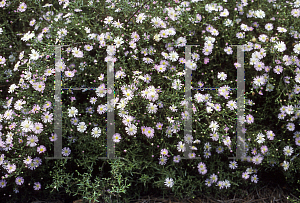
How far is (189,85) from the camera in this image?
2150 mm

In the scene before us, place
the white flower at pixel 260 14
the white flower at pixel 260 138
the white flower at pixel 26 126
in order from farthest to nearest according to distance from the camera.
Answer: the white flower at pixel 260 14
the white flower at pixel 260 138
the white flower at pixel 26 126

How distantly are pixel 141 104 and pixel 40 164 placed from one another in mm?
922

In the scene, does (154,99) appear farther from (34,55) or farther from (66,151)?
(34,55)

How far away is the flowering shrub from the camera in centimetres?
203

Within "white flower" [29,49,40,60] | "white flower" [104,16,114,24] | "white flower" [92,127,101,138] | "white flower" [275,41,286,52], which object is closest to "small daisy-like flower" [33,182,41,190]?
"white flower" [92,127,101,138]

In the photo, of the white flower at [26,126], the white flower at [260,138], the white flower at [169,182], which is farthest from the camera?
the white flower at [260,138]

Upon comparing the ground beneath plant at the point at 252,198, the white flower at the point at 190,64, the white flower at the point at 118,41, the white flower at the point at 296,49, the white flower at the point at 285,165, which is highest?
the white flower at the point at 118,41

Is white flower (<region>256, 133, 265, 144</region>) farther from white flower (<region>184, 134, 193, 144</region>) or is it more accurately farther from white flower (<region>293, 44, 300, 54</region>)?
white flower (<region>293, 44, 300, 54</region>)

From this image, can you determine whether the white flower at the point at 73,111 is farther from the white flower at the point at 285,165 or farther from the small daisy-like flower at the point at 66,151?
the white flower at the point at 285,165

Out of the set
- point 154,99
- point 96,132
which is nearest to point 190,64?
point 154,99

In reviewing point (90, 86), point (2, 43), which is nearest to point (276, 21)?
point (90, 86)

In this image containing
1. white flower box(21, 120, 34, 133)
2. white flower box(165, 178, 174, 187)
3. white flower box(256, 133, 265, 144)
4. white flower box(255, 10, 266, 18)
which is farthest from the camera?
white flower box(255, 10, 266, 18)

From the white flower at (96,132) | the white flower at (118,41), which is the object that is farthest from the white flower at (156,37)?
the white flower at (96,132)

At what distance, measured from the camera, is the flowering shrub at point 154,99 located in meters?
2.03
